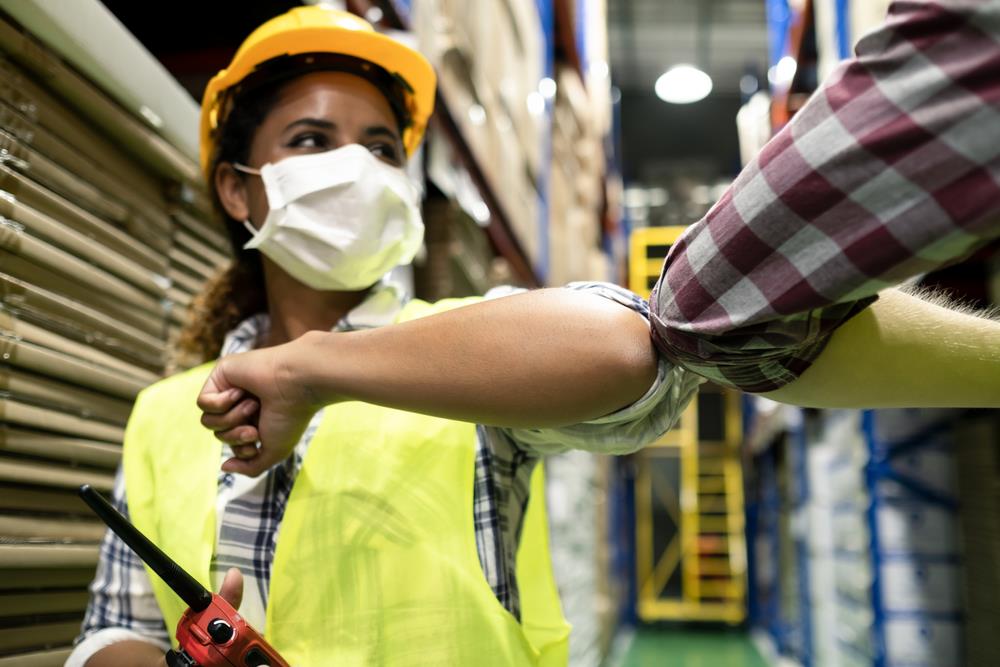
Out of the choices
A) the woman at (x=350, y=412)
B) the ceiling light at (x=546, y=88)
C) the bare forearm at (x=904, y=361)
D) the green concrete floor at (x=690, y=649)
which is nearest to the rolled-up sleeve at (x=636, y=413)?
the woman at (x=350, y=412)

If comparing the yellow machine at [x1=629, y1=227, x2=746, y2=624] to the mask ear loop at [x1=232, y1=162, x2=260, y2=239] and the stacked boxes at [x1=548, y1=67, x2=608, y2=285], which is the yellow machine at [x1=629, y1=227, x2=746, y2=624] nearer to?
the stacked boxes at [x1=548, y1=67, x2=608, y2=285]

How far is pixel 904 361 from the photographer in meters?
0.92

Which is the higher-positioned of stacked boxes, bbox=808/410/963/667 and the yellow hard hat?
the yellow hard hat

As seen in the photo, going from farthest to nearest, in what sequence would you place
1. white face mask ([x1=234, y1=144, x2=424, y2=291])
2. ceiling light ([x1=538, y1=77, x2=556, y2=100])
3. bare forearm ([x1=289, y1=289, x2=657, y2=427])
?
ceiling light ([x1=538, y1=77, x2=556, y2=100]), white face mask ([x1=234, y1=144, x2=424, y2=291]), bare forearm ([x1=289, y1=289, x2=657, y2=427])

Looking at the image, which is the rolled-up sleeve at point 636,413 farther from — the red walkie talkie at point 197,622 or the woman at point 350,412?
the red walkie talkie at point 197,622

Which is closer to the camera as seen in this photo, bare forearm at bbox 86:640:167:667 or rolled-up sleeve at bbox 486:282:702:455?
rolled-up sleeve at bbox 486:282:702:455

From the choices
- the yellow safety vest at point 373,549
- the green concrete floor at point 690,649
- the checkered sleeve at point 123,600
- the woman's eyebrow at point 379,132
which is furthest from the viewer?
the green concrete floor at point 690,649

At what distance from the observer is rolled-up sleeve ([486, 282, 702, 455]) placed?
95 cm

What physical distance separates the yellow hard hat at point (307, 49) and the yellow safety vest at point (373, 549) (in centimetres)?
79

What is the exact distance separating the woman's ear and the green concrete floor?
9286 mm

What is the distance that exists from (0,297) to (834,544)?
5.70 m

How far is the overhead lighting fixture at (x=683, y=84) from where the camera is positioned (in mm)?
14109

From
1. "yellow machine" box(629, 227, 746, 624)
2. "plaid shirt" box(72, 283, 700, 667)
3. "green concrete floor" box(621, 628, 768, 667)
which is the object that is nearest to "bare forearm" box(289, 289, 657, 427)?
"plaid shirt" box(72, 283, 700, 667)

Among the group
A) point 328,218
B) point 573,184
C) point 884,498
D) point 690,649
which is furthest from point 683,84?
point 328,218
